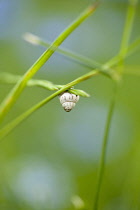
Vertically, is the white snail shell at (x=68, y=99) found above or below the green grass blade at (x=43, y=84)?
below

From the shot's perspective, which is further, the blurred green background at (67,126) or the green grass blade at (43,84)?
the blurred green background at (67,126)

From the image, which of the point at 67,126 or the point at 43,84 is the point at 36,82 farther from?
the point at 67,126

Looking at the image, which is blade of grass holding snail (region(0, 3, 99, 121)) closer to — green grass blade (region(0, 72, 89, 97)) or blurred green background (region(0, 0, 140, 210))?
green grass blade (region(0, 72, 89, 97))

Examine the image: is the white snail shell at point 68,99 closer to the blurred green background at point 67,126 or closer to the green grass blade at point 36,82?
the green grass blade at point 36,82

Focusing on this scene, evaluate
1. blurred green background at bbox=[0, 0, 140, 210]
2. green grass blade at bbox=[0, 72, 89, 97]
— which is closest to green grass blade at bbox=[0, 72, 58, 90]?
green grass blade at bbox=[0, 72, 89, 97]

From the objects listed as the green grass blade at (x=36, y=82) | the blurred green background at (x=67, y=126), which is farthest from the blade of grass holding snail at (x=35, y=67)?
the blurred green background at (x=67, y=126)

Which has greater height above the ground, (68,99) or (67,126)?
(67,126)

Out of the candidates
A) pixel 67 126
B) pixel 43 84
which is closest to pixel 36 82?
pixel 43 84

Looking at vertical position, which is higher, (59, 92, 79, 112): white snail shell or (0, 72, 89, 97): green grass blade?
(0, 72, 89, 97): green grass blade

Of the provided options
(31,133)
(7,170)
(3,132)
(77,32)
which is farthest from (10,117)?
(3,132)
